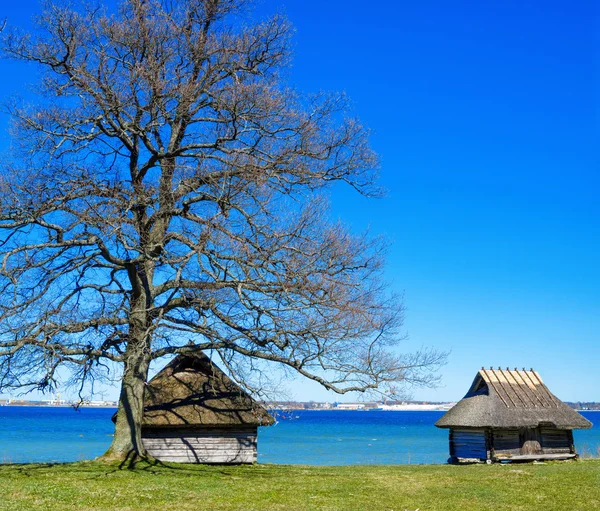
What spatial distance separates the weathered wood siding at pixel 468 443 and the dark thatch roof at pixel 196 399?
34.0 ft

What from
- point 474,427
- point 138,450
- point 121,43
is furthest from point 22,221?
point 474,427

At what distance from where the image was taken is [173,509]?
1267 centimetres

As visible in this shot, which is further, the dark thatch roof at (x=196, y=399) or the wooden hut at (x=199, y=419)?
the dark thatch roof at (x=196, y=399)

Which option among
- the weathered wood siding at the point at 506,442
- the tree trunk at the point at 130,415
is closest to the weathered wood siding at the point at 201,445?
the tree trunk at the point at 130,415

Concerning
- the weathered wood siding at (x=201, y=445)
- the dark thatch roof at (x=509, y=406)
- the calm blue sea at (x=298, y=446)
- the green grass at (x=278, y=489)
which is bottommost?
the calm blue sea at (x=298, y=446)

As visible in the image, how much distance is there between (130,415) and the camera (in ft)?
61.6

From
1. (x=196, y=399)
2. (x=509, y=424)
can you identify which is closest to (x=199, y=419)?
(x=196, y=399)

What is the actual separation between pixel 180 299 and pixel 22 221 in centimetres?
451

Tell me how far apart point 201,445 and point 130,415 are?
117 inches

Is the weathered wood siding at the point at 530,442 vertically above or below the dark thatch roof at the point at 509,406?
below

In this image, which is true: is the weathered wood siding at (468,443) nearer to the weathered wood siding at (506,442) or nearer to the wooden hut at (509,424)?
the wooden hut at (509,424)

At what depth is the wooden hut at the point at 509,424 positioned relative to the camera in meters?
26.9

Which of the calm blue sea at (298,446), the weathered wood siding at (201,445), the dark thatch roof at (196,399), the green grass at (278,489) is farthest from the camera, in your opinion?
the calm blue sea at (298,446)

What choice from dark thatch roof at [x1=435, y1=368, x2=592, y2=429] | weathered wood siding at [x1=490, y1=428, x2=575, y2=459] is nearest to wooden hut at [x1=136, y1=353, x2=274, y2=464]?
dark thatch roof at [x1=435, y1=368, x2=592, y2=429]
